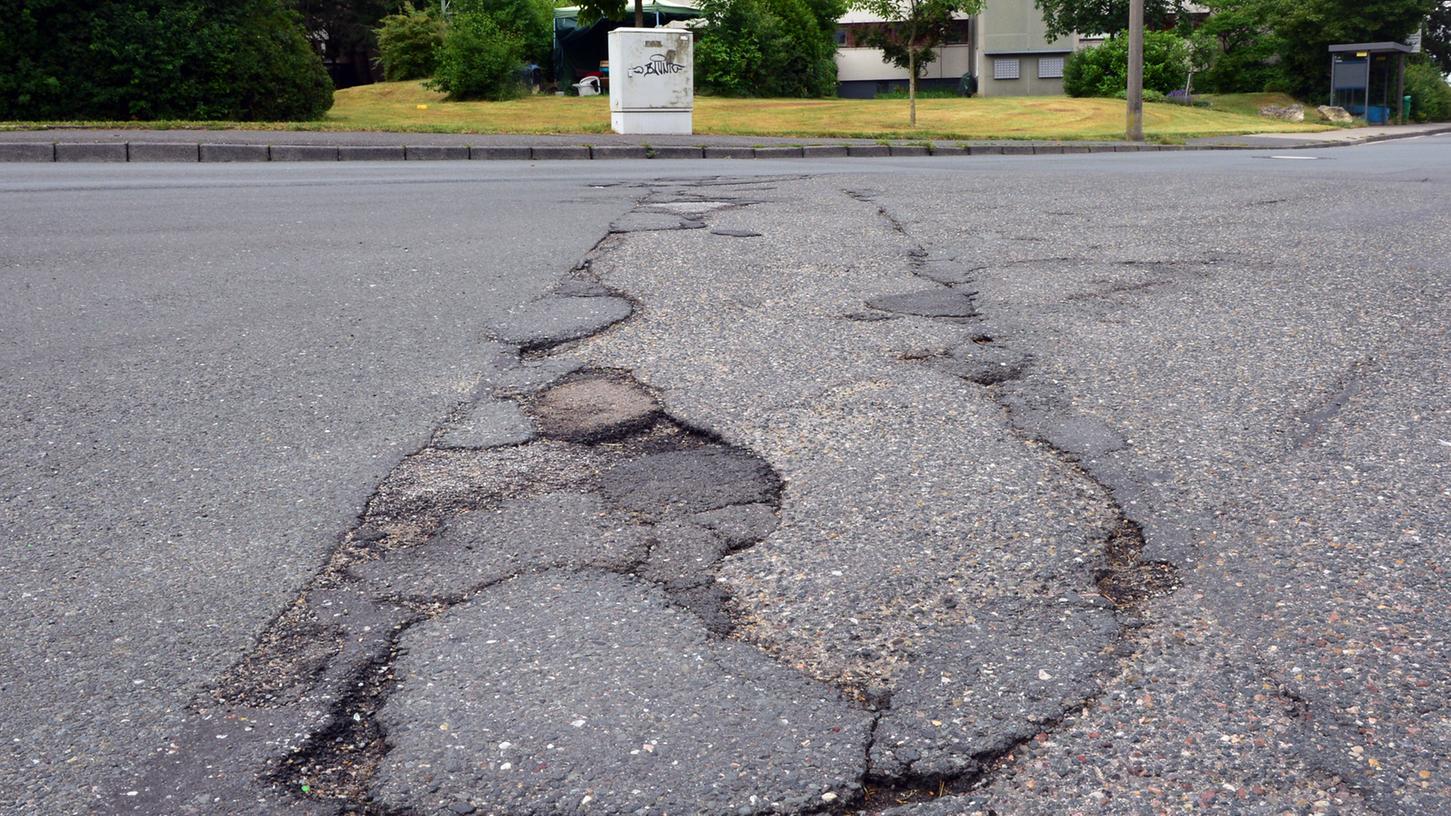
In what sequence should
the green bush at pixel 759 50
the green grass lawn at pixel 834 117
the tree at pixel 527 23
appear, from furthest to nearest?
the tree at pixel 527 23 → the green bush at pixel 759 50 → the green grass lawn at pixel 834 117

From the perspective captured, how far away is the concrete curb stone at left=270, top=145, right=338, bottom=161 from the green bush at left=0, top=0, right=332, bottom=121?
540 centimetres

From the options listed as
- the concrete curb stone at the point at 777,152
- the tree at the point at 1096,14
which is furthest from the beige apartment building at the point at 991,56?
the concrete curb stone at the point at 777,152

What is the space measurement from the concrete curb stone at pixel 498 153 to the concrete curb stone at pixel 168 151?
3066 millimetres

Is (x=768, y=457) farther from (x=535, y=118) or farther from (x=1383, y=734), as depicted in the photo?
(x=535, y=118)

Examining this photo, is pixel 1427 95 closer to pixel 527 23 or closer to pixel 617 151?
pixel 527 23

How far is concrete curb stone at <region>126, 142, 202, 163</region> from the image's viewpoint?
13.6 metres

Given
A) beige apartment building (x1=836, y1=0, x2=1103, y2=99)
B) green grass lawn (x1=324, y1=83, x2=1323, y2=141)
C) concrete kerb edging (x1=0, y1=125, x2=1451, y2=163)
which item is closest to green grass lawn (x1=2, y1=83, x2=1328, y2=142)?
green grass lawn (x1=324, y1=83, x2=1323, y2=141)

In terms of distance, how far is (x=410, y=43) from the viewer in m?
36.4

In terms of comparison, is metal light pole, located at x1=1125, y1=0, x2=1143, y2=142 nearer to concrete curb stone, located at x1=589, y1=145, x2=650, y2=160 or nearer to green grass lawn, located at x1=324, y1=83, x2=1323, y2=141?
green grass lawn, located at x1=324, y1=83, x2=1323, y2=141

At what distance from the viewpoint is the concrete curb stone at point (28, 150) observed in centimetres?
1312

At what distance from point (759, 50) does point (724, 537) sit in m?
35.3

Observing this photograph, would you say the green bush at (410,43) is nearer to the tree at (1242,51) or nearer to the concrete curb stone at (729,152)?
the concrete curb stone at (729,152)

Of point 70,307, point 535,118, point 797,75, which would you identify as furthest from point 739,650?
point 797,75

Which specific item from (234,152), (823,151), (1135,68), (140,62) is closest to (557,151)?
(823,151)
